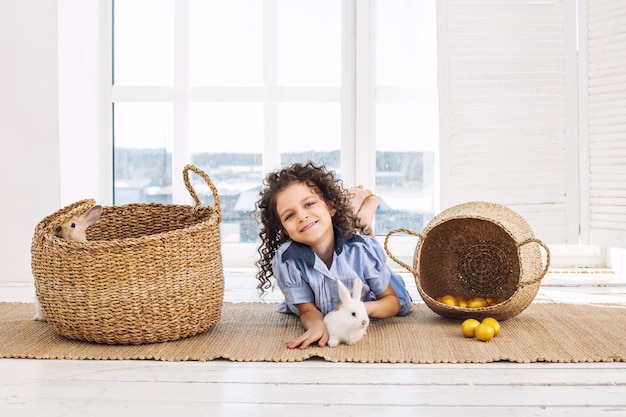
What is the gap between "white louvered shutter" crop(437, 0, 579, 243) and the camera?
331cm

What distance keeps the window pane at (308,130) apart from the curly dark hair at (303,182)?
132 centimetres

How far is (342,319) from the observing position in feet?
6.28

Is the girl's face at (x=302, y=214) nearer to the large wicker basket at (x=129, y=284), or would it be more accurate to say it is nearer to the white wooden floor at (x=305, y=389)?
the large wicker basket at (x=129, y=284)

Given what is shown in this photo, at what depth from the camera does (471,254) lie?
254 cm

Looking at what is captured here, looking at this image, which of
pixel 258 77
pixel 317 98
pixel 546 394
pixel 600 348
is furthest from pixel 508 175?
pixel 546 394

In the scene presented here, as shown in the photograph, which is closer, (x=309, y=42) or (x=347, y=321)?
(x=347, y=321)

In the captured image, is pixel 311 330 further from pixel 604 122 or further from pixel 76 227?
pixel 604 122

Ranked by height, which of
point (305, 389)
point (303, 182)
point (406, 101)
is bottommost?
point (305, 389)

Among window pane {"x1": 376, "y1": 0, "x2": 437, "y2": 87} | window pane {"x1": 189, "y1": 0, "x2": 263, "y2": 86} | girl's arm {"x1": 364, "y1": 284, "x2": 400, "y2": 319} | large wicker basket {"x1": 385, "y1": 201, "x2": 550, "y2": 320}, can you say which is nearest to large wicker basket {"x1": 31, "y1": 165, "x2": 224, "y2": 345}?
girl's arm {"x1": 364, "y1": 284, "x2": 400, "y2": 319}

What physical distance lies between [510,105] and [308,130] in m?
0.97

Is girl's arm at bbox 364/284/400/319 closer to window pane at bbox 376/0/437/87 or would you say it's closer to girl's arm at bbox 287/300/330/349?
girl's arm at bbox 287/300/330/349

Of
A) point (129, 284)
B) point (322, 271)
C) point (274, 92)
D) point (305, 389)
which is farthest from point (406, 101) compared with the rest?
point (305, 389)

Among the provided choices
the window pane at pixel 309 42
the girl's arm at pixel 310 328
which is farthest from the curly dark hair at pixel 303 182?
the window pane at pixel 309 42

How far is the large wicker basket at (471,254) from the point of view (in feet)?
7.56
